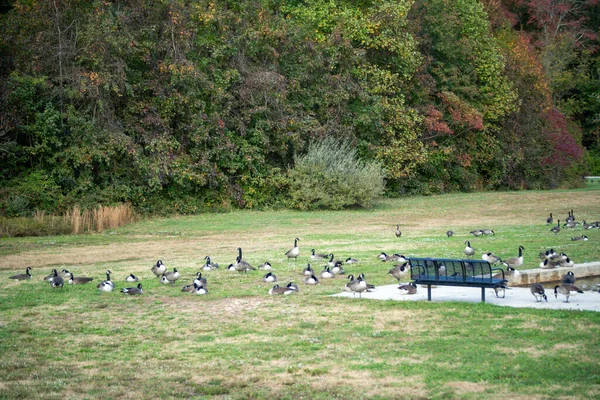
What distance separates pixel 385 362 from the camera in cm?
1016

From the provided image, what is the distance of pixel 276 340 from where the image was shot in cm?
1162

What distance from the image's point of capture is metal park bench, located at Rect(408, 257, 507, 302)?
13.7 meters

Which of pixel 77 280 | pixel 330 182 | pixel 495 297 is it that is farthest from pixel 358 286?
pixel 330 182

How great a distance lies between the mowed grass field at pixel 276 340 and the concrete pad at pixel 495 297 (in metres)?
0.42

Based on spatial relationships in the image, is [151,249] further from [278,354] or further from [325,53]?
[325,53]

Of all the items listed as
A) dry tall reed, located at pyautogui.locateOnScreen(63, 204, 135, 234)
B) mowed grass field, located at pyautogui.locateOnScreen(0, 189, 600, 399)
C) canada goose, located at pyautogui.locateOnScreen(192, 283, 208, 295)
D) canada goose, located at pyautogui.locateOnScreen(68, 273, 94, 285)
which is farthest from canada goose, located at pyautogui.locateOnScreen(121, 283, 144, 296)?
dry tall reed, located at pyautogui.locateOnScreen(63, 204, 135, 234)

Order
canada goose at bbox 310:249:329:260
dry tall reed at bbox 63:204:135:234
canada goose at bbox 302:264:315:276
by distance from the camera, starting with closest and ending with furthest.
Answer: canada goose at bbox 302:264:315:276
canada goose at bbox 310:249:329:260
dry tall reed at bbox 63:204:135:234

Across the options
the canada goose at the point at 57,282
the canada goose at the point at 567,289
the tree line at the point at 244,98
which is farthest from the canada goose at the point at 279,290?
the tree line at the point at 244,98

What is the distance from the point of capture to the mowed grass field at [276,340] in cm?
930

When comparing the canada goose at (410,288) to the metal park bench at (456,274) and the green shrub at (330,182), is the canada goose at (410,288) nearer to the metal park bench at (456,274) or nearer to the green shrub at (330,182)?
the metal park bench at (456,274)

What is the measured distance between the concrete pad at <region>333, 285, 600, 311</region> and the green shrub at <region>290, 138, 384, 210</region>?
71.3 ft

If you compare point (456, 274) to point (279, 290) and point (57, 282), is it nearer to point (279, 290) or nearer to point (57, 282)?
point (279, 290)

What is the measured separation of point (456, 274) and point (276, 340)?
416 centimetres

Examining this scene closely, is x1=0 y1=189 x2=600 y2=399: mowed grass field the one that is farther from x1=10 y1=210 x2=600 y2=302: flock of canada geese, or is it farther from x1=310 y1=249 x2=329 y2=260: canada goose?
x1=310 y1=249 x2=329 y2=260: canada goose
